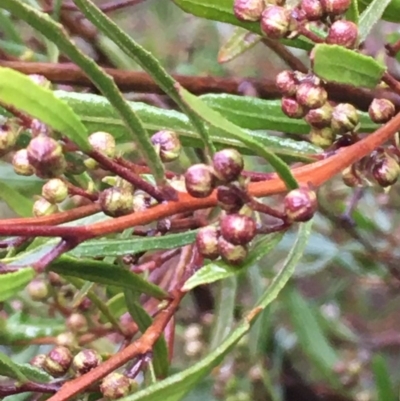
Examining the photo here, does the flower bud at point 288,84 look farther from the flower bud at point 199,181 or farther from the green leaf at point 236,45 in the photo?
the green leaf at point 236,45

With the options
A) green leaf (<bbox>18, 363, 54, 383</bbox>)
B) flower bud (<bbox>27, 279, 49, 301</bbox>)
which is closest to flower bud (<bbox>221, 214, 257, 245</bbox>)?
green leaf (<bbox>18, 363, 54, 383</bbox>)

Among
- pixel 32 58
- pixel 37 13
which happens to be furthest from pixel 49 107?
pixel 32 58

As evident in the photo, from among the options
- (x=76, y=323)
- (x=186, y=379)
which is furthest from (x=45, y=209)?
→ (x=76, y=323)

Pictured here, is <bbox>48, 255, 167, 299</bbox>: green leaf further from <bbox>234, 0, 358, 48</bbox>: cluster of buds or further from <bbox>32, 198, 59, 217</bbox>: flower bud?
<bbox>234, 0, 358, 48</bbox>: cluster of buds

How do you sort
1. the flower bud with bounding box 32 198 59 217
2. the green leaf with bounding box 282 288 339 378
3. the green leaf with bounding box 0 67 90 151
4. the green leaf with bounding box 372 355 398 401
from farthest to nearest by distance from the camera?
1. the green leaf with bounding box 282 288 339 378
2. the green leaf with bounding box 372 355 398 401
3. the flower bud with bounding box 32 198 59 217
4. the green leaf with bounding box 0 67 90 151

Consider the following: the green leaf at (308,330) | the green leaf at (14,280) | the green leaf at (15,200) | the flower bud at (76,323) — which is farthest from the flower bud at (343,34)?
the green leaf at (308,330)
